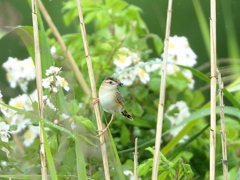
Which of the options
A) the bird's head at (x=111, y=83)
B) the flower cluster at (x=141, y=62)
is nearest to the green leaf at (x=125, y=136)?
the flower cluster at (x=141, y=62)

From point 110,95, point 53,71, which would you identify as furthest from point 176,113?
point 53,71

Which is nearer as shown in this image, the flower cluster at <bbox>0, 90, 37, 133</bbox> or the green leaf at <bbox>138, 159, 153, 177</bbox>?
the green leaf at <bbox>138, 159, 153, 177</bbox>

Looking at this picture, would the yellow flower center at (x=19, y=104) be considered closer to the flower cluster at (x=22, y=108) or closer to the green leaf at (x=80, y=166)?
the flower cluster at (x=22, y=108)

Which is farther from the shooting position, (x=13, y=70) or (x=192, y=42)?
(x=192, y=42)

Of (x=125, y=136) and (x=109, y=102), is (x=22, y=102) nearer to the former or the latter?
(x=109, y=102)

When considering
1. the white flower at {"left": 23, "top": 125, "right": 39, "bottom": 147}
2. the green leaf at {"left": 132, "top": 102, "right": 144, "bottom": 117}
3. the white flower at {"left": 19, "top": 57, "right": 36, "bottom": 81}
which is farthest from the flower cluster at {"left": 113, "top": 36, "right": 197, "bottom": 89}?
the white flower at {"left": 23, "top": 125, "right": 39, "bottom": 147}

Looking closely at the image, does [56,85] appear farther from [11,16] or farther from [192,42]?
[192,42]

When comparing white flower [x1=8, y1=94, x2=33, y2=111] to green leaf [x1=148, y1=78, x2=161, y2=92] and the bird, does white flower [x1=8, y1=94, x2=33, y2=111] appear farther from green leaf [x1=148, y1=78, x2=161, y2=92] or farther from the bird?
green leaf [x1=148, y1=78, x2=161, y2=92]

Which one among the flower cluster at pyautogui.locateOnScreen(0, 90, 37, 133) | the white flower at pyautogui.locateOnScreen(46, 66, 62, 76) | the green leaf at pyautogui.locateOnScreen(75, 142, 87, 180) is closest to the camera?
the green leaf at pyautogui.locateOnScreen(75, 142, 87, 180)

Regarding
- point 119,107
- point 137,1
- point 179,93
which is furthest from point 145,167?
point 137,1
